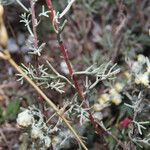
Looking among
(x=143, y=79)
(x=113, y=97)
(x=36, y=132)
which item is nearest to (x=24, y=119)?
(x=36, y=132)

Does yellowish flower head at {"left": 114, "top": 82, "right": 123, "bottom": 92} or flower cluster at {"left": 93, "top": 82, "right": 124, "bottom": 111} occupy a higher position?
yellowish flower head at {"left": 114, "top": 82, "right": 123, "bottom": 92}

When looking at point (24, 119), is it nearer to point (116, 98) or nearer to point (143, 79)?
point (143, 79)

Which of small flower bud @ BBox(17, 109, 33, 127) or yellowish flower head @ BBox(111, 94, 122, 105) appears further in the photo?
yellowish flower head @ BBox(111, 94, 122, 105)

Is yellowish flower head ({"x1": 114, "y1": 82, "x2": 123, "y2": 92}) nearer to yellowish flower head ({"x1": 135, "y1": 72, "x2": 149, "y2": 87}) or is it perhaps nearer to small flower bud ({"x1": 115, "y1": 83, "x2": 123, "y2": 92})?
small flower bud ({"x1": 115, "y1": 83, "x2": 123, "y2": 92})

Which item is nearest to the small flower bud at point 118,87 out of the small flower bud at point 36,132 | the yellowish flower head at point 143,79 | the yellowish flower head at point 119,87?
the yellowish flower head at point 119,87

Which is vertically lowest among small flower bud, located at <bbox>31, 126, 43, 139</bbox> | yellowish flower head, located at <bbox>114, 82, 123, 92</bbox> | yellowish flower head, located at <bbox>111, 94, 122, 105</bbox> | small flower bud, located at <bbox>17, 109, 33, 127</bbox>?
yellowish flower head, located at <bbox>111, 94, 122, 105</bbox>

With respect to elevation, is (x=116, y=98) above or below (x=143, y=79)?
below

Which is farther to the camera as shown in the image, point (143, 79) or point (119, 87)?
point (119, 87)

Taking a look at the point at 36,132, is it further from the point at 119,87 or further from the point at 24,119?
the point at 119,87

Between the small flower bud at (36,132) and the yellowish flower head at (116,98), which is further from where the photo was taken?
the yellowish flower head at (116,98)

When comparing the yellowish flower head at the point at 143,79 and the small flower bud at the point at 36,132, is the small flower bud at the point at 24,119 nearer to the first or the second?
the small flower bud at the point at 36,132

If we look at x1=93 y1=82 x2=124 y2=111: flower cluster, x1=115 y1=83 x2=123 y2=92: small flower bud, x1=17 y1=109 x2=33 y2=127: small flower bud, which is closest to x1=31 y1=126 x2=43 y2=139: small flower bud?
x1=17 y1=109 x2=33 y2=127: small flower bud

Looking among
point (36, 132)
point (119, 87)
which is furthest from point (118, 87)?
point (36, 132)
